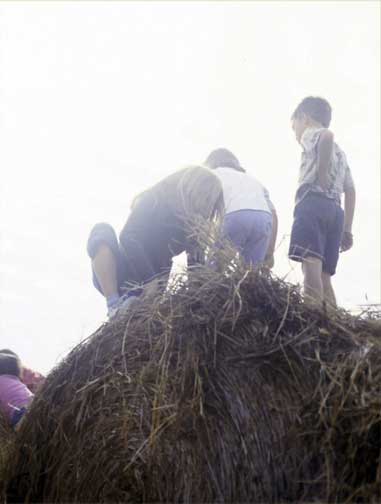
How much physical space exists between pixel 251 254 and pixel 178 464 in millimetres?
1764

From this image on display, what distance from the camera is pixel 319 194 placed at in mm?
5078

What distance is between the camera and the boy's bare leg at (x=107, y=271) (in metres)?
4.27

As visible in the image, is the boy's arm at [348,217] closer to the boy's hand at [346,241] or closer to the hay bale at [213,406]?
the boy's hand at [346,241]

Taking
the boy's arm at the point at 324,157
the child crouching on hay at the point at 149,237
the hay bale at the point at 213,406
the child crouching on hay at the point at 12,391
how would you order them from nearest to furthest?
the hay bale at the point at 213,406 → the child crouching on hay at the point at 149,237 → the child crouching on hay at the point at 12,391 → the boy's arm at the point at 324,157

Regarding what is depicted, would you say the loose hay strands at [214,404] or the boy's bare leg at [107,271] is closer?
the loose hay strands at [214,404]

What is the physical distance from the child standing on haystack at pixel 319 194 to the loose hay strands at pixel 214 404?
5.00 feet

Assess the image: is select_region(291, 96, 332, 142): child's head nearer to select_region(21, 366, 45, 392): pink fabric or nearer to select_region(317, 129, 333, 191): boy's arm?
select_region(317, 129, 333, 191): boy's arm

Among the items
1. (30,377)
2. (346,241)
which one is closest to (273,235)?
(346,241)

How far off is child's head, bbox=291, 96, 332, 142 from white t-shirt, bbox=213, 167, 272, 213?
0.50m

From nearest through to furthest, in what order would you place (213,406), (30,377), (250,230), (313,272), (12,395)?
(213,406), (313,272), (250,230), (12,395), (30,377)

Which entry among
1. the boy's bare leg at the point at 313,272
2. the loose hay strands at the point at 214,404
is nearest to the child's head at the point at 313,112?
the boy's bare leg at the point at 313,272

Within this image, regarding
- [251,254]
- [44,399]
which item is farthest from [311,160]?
[44,399]

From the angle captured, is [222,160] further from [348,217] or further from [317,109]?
[348,217]

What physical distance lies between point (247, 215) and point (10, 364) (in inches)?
67.0
